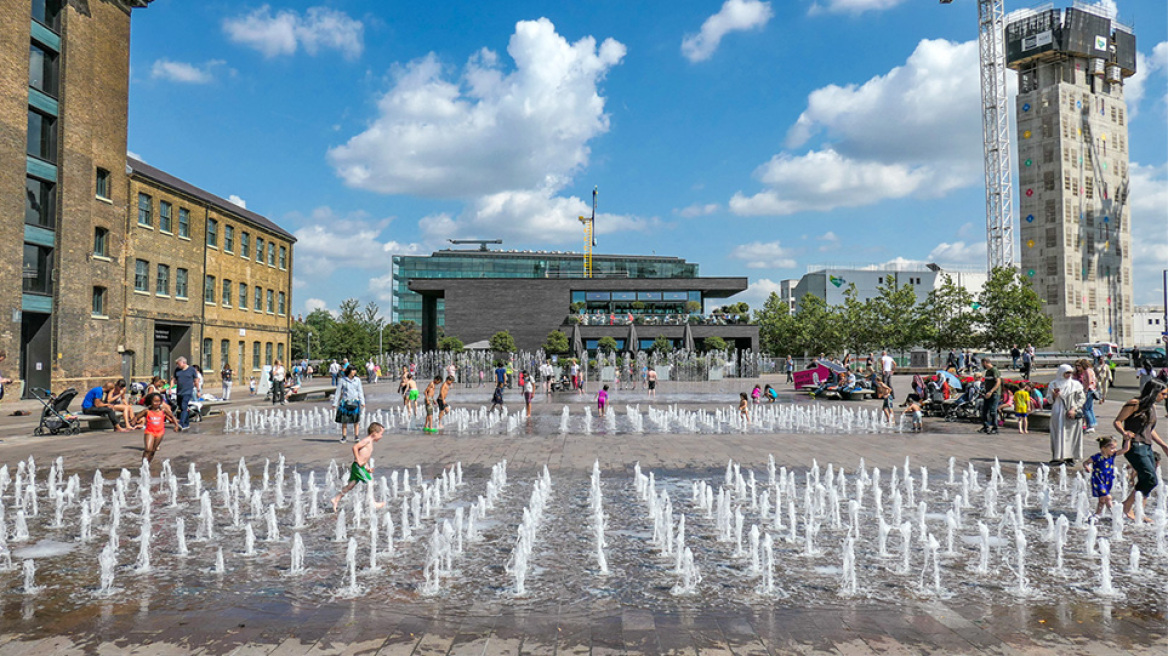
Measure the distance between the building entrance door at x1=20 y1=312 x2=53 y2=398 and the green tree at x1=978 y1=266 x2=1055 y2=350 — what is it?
6246cm

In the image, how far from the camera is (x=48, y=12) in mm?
28938

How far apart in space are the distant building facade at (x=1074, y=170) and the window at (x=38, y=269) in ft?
342

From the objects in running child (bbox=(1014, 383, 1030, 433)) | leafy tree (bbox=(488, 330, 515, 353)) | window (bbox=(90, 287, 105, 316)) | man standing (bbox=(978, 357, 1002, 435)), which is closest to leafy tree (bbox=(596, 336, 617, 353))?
leafy tree (bbox=(488, 330, 515, 353))

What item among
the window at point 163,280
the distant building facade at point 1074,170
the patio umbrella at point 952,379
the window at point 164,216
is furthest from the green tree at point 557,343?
the distant building facade at point 1074,170

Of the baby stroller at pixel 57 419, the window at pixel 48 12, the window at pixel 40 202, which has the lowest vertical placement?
the baby stroller at pixel 57 419

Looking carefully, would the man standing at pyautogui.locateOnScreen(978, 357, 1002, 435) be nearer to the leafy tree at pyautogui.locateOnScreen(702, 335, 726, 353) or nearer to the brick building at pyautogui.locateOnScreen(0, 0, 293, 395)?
the brick building at pyautogui.locateOnScreen(0, 0, 293, 395)

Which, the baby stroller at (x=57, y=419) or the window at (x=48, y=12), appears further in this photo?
the window at (x=48, y=12)

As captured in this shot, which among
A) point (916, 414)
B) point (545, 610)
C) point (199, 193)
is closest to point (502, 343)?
point (199, 193)

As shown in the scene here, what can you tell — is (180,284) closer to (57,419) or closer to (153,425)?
(57,419)

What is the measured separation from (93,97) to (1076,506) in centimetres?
3766

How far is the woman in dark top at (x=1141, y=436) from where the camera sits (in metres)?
8.02

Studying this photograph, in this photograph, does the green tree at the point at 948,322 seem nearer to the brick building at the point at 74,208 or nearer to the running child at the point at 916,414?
the running child at the point at 916,414

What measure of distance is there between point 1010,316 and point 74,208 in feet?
209

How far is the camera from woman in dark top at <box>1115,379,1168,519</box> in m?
8.02
